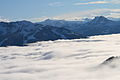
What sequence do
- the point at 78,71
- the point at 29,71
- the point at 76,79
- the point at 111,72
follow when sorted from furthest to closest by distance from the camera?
1. the point at 29,71
2. the point at 78,71
3. the point at 111,72
4. the point at 76,79

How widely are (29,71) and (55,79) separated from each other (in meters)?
9.21

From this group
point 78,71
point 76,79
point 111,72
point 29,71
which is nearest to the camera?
point 76,79

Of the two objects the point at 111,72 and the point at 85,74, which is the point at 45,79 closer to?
the point at 85,74

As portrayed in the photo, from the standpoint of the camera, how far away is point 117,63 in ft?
134

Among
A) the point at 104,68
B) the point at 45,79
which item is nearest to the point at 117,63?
the point at 104,68

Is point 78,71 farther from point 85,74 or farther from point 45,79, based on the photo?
point 45,79

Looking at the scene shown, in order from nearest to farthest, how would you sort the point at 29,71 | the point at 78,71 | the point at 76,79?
1. the point at 76,79
2. the point at 78,71
3. the point at 29,71

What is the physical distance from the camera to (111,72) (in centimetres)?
3600

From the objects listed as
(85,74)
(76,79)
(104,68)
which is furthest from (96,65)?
(76,79)

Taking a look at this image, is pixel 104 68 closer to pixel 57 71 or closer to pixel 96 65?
pixel 96 65

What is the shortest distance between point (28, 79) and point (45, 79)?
2295 mm

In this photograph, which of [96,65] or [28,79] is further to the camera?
[96,65]

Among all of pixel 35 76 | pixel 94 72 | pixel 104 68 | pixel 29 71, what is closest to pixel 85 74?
pixel 94 72

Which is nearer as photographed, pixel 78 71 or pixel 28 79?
pixel 28 79
